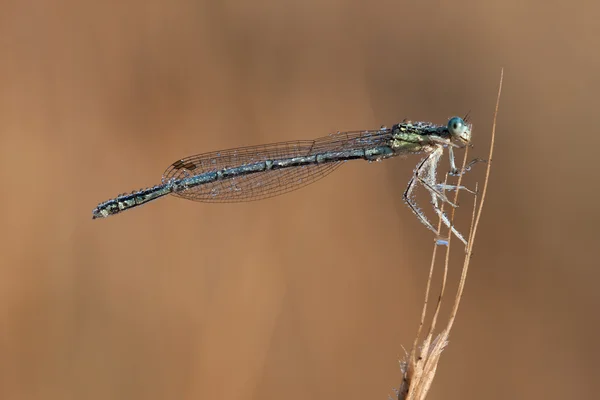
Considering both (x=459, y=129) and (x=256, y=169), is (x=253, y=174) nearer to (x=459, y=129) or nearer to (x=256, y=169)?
(x=256, y=169)

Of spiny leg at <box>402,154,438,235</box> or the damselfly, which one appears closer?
spiny leg at <box>402,154,438,235</box>

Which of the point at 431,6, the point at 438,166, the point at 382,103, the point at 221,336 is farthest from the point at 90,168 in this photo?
the point at 431,6

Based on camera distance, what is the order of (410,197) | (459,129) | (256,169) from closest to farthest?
(459,129) < (410,197) < (256,169)

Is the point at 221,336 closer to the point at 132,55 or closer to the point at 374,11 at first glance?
the point at 132,55

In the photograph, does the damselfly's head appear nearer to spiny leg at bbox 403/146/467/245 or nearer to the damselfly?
spiny leg at bbox 403/146/467/245

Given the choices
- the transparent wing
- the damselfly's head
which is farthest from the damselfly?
the damselfly's head

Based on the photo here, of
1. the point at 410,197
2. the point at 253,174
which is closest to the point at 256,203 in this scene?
the point at 253,174
